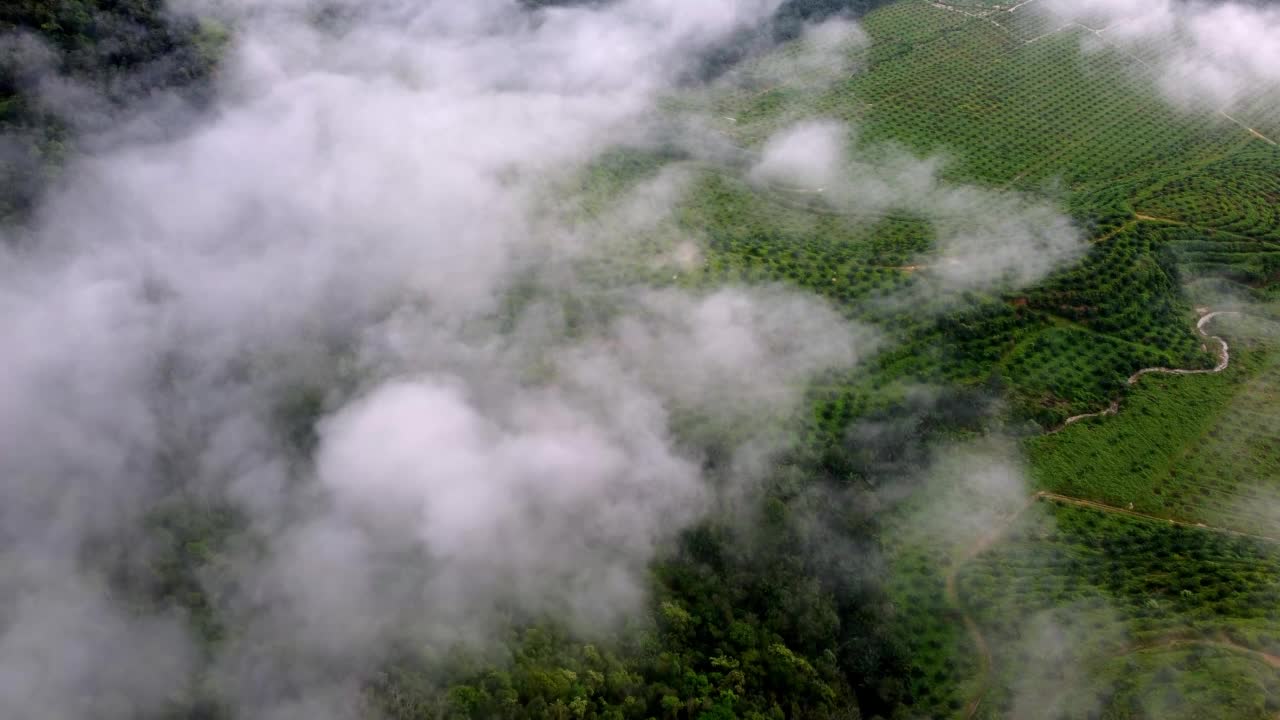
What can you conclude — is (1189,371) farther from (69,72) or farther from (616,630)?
(69,72)

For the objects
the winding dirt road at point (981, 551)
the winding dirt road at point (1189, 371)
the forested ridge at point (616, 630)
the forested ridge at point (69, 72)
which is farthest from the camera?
the winding dirt road at point (1189, 371)

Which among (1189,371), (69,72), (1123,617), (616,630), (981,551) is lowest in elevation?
(981,551)

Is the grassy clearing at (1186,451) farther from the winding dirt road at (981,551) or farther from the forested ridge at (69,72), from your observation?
the forested ridge at (69,72)

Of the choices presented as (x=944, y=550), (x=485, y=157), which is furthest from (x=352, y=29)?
(x=944, y=550)

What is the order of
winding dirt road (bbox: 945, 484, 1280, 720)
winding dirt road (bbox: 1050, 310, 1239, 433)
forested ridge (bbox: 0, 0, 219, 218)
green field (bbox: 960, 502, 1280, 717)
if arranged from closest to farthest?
green field (bbox: 960, 502, 1280, 717) → winding dirt road (bbox: 945, 484, 1280, 720) → forested ridge (bbox: 0, 0, 219, 218) → winding dirt road (bbox: 1050, 310, 1239, 433)

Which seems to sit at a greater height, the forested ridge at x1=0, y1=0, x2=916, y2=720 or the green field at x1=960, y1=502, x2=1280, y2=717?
the forested ridge at x1=0, y1=0, x2=916, y2=720

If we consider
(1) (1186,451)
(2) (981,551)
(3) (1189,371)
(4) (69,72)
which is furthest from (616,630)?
(4) (69,72)

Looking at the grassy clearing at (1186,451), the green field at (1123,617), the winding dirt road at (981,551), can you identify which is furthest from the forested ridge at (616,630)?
the grassy clearing at (1186,451)

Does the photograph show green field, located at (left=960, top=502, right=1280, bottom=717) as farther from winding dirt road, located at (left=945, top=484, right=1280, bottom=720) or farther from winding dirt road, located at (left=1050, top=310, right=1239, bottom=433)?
winding dirt road, located at (left=1050, top=310, right=1239, bottom=433)

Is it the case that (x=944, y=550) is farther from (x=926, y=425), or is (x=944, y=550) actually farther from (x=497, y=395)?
(x=497, y=395)

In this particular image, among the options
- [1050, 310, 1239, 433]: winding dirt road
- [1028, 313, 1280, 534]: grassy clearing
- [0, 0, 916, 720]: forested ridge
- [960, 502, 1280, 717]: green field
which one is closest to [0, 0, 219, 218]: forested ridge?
[0, 0, 916, 720]: forested ridge

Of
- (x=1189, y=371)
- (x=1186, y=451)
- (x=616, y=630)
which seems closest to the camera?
(x=616, y=630)
